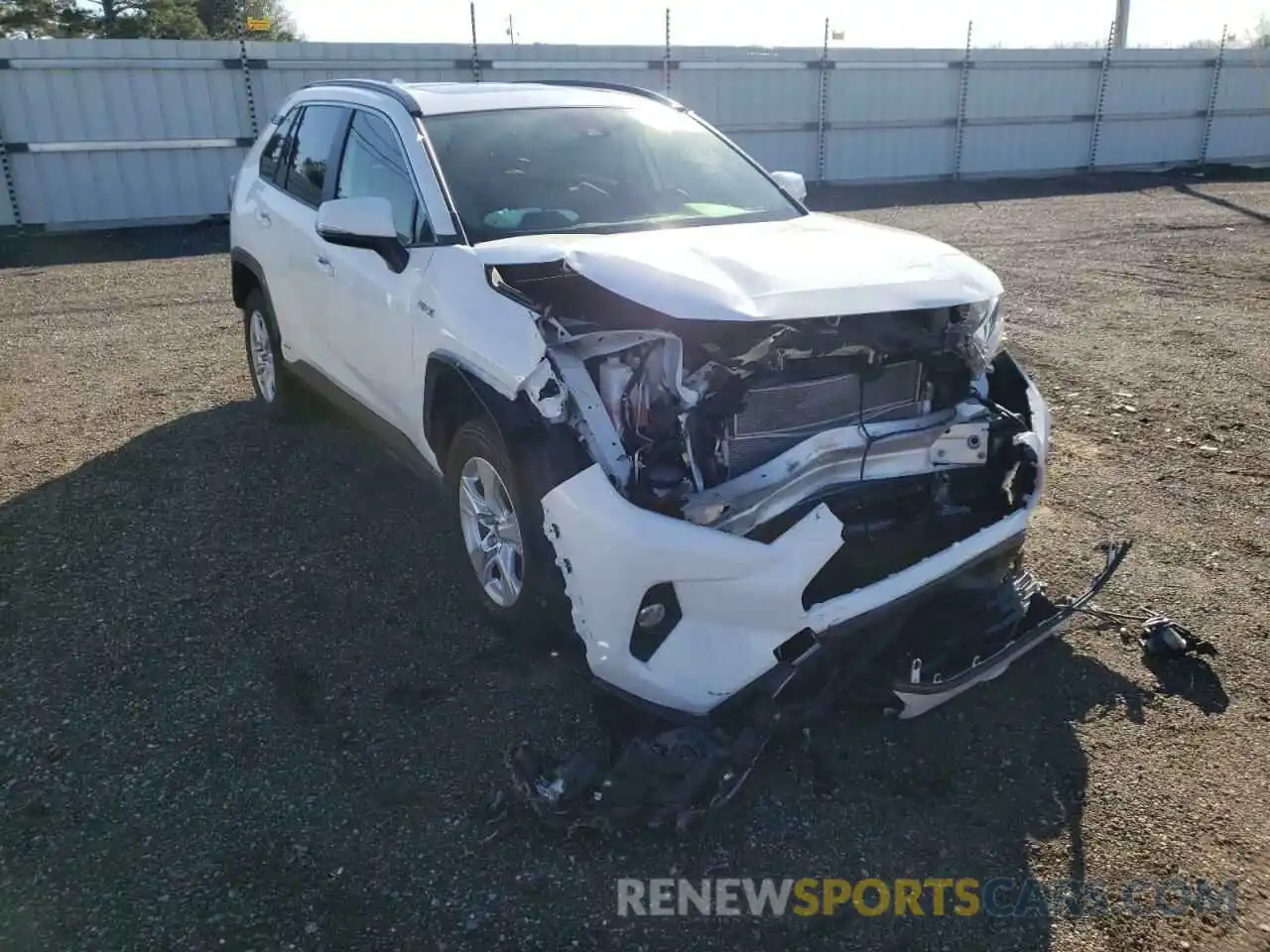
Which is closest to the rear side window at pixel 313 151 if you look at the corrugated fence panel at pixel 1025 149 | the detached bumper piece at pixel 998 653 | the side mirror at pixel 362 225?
the side mirror at pixel 362 225

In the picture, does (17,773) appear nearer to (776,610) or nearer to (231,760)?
(231,760)

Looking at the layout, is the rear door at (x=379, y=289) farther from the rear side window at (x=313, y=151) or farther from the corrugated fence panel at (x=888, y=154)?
the corrugated fence panel at (x=888, y=154)

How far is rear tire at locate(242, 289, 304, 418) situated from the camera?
5.85m

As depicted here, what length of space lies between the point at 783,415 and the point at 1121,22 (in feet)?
87.8

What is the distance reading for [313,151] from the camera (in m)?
5.29

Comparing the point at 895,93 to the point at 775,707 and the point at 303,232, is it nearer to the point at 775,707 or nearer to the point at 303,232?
the point at 303,232

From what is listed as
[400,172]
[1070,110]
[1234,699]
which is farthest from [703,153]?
[1070,110]

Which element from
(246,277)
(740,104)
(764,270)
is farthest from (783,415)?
(740,104)

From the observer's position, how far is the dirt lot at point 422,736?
2645mm

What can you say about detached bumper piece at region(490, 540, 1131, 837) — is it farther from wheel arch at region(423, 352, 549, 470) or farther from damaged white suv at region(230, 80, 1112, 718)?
wheel arch at region(423, 352, 549, 470)

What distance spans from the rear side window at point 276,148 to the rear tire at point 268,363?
0.68m

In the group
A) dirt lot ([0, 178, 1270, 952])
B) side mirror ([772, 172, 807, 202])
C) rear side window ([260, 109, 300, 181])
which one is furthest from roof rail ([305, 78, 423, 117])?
dirt lot ([0, 178, 1270, 952])

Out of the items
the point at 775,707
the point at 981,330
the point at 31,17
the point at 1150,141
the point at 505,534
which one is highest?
the point at 31,17

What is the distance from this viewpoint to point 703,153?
4.84m
